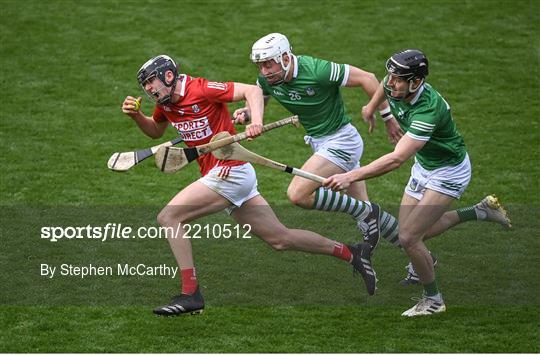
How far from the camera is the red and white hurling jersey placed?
9.31 metres

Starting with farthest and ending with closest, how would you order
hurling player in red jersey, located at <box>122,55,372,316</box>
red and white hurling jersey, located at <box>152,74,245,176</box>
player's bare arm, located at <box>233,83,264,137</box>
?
red and white hurling jersey, located at <box>152,74,245,176</box> < hurling player in red jersey, located at <box>122,55,372,316</box> < player's bare arm, located at <box>233,83,264,137</box>

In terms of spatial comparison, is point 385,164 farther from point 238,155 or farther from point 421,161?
point 238,155

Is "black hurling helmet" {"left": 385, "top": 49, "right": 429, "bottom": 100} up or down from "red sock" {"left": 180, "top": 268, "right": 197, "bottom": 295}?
up

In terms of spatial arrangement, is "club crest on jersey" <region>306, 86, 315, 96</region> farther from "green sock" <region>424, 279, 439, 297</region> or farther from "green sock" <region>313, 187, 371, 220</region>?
"green sock" <region>424, 279, 439, 297</region>

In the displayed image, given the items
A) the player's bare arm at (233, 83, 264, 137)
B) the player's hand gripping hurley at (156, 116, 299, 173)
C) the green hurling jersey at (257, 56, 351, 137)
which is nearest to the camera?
the player's bare arm at (233, 83, 264, 137)

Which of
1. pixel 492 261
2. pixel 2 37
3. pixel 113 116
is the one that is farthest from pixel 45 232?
pixel 2 37

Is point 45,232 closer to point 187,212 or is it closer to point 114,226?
point 114,226

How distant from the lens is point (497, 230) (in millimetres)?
11516

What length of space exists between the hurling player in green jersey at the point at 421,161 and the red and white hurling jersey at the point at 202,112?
45.9 inches

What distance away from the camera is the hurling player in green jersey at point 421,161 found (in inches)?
348

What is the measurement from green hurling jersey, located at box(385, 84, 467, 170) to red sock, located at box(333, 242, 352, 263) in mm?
1114

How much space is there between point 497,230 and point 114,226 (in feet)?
13.0

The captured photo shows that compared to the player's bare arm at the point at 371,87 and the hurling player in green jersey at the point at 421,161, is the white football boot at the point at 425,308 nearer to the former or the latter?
the hurling player in green jersey at the point at 421,161

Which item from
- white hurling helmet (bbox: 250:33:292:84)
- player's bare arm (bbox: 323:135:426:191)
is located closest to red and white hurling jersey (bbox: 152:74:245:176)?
white hurling helmet (bbox: 250:33:292:84)
